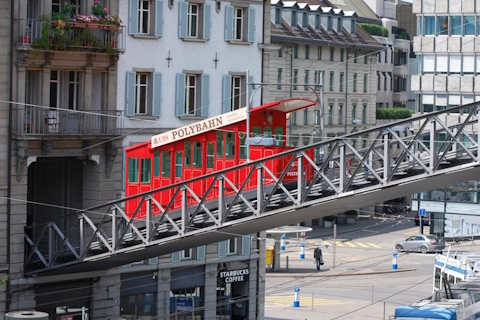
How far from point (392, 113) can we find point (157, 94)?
70.4 m

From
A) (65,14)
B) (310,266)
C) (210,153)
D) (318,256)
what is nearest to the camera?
(65,14)

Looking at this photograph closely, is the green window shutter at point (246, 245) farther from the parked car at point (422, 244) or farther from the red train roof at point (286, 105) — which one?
the parked car at point (422, 244)

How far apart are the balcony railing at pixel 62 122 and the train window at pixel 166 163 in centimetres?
184

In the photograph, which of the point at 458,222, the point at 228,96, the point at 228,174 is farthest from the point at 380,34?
the point at 228,174

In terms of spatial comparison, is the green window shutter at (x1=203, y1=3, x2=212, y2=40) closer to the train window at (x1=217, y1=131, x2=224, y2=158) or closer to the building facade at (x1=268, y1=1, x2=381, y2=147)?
the train window at (x1=217, y1=131, x2=224, y2=158)

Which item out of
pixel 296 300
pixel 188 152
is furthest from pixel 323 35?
pixel 188 152

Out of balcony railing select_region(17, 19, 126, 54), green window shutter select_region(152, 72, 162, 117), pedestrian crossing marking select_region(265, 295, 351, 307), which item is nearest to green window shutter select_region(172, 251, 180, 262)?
green window shutter select_region(152, 72, 162, 117)

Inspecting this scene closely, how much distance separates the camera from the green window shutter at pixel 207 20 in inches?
2061

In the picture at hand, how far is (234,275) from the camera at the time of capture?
181 feet

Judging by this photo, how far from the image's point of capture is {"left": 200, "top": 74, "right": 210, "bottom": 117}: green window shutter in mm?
52709

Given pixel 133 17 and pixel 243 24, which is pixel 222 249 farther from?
pixel 133 17

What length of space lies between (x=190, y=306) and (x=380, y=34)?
7200cm

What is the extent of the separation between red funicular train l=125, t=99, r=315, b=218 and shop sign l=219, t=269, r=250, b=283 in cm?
697

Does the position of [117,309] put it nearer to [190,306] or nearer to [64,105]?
[190,306]
